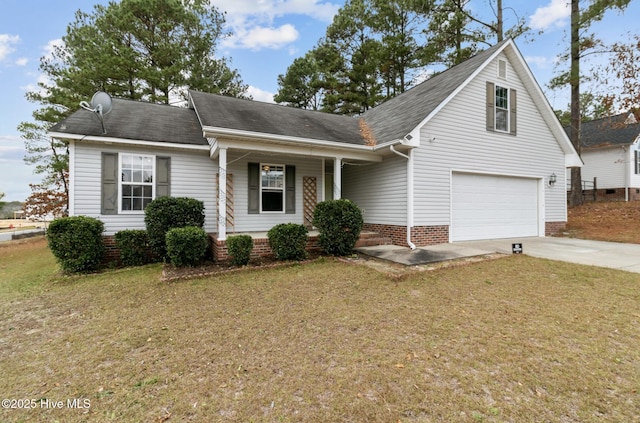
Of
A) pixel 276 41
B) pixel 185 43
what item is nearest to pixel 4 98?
pixel 185 43

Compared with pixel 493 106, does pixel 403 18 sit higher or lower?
higher

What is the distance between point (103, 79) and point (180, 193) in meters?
11.7

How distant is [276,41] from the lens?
17.5m

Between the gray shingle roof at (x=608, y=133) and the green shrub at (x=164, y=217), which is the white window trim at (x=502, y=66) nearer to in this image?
the green shrub at (x=164, y=217)

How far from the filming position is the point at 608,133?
19875mm

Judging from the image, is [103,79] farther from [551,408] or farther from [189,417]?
[551,408]

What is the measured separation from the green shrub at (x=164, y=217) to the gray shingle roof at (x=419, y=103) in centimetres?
592

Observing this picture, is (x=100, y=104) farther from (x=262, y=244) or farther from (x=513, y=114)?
(x=513, y=114)

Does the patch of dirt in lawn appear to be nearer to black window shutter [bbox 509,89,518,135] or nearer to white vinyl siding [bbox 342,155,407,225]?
black window shutter [bbox 509,89,518,135]

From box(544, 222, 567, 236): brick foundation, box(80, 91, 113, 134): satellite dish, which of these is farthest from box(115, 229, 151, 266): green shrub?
box(544, 222, 567, 236): brick foundation

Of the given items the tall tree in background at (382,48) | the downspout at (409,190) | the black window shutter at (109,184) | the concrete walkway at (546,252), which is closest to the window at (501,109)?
the downspout at (409,190)

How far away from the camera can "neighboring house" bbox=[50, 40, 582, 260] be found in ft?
25.9

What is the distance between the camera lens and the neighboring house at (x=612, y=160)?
722 inches

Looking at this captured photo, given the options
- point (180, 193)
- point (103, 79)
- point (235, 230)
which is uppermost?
point (103, 79)
